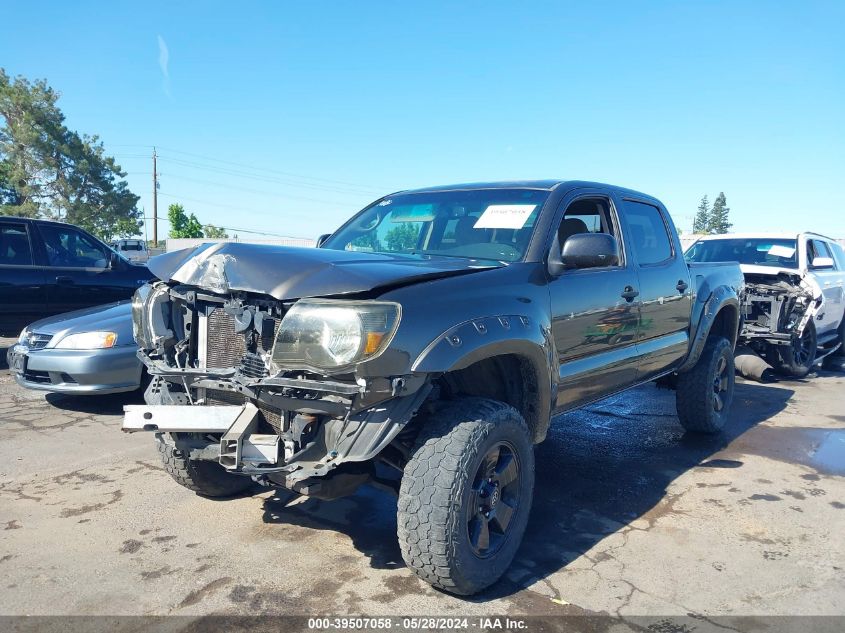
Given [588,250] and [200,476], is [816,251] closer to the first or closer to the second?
[588,250]

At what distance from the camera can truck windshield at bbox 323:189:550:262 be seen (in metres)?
3.64

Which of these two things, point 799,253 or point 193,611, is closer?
point 193,611

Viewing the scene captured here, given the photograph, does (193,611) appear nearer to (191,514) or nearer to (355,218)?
(191,514)

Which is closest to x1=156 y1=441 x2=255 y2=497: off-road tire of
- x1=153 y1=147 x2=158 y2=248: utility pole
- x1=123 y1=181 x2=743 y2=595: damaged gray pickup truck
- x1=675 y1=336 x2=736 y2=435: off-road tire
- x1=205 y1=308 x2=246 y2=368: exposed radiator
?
x1=123 y1=181 x2=743 y2=595: damaged gray pickup truck

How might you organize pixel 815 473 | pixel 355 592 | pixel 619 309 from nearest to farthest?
pixel 355 592 → pixel 619 309 → pixel 815 473

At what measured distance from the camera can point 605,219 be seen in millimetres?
4320

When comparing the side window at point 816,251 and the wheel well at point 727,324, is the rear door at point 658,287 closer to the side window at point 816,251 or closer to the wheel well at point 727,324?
the wheel well at point 727,324

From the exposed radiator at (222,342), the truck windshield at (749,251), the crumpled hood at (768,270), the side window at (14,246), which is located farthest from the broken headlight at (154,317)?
the crumpled hood at (768,270)

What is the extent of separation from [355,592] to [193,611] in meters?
0.68

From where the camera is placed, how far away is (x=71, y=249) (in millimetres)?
8141

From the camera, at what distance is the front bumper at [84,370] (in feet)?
17.8

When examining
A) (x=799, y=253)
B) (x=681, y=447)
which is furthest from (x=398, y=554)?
(x=799, y=253)

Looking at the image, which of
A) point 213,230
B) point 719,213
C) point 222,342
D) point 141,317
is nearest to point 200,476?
point 141,317

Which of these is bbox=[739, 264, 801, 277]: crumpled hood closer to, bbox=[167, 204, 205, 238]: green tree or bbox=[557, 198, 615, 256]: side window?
bbox=[557, 198, 615, 256]: side window
